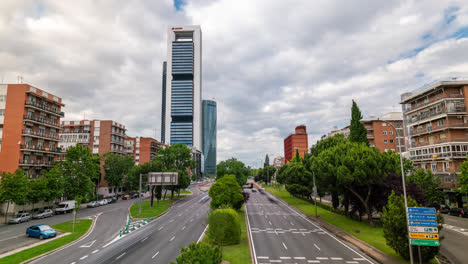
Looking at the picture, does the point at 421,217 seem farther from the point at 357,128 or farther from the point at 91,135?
the point at 91,135

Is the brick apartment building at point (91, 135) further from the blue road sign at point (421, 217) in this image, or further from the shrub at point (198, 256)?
the blue road sign at point (421, 217)

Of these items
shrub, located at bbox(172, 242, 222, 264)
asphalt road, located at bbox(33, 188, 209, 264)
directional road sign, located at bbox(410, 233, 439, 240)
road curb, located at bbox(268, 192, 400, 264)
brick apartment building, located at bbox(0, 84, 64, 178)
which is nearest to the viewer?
shrub, located at bbox(172, 242, 222, 264)

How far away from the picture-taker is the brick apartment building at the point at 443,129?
150 feet

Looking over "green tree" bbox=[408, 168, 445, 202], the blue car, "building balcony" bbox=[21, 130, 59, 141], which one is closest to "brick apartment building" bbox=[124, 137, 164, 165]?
"building balcony" bbox=[21, 130, 59, 141]

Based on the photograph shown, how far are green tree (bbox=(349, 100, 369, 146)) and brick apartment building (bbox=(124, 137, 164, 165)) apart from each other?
3437 inches

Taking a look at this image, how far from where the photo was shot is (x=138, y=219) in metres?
41.8

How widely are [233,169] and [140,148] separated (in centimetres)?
6254

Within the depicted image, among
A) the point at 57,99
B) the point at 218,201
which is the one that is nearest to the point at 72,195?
the point at 57,99

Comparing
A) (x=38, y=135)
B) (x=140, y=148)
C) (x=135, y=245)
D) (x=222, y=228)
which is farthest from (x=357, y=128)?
(x=140, y=148)

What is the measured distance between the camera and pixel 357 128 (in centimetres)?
4225

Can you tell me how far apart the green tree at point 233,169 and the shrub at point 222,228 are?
39688 millimetres

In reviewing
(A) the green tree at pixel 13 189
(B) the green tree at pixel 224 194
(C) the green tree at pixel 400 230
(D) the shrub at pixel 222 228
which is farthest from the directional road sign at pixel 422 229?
(A) the green tree at pixel 13 189

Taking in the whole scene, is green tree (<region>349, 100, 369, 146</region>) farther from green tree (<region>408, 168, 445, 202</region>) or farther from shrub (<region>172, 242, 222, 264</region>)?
shrub (<region>172, 242, 222, 264</region>)

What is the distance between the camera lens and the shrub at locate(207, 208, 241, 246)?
811 inches
